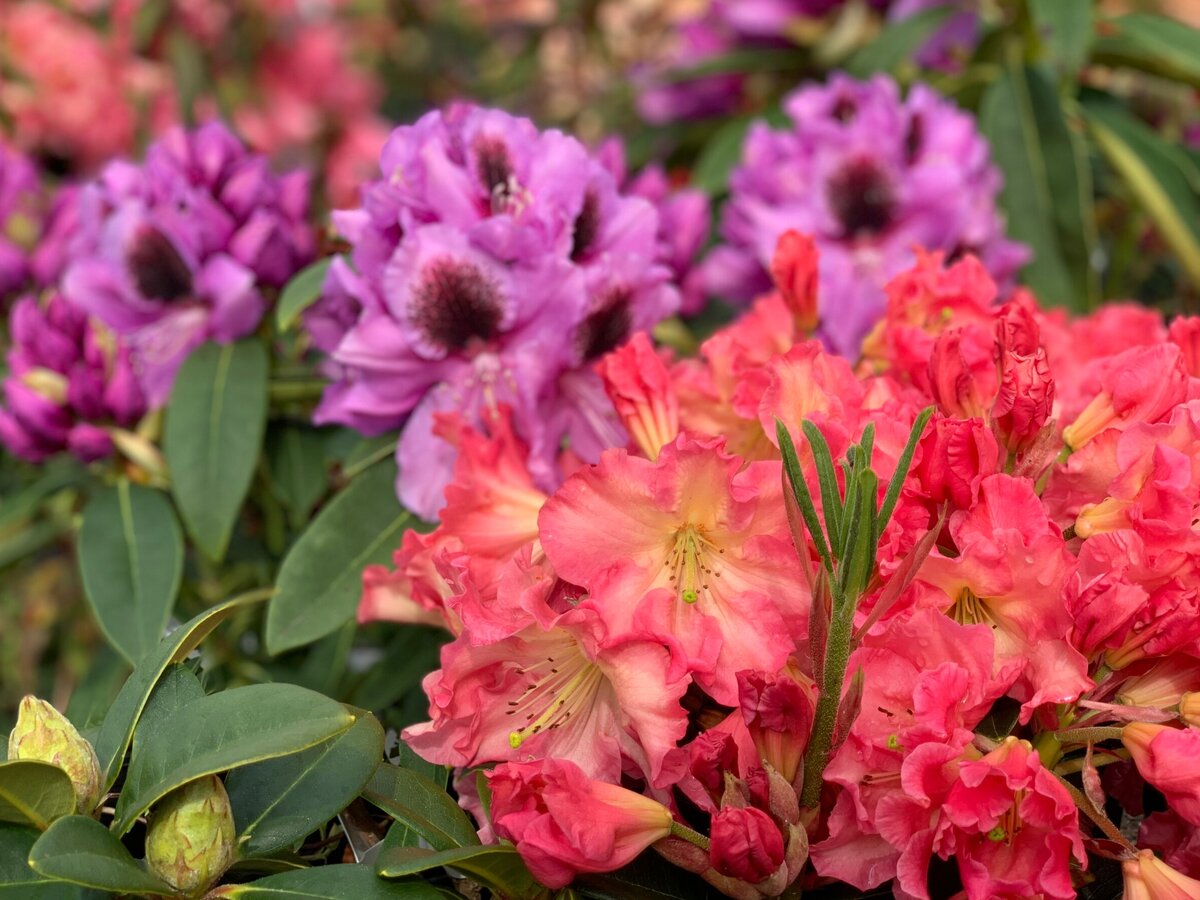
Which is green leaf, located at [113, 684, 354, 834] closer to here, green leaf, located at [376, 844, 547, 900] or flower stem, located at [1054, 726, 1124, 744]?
green leaf, located at [376, 844, 547, 900]

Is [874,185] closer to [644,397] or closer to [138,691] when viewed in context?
[644,397]

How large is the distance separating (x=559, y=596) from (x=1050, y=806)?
0.20m

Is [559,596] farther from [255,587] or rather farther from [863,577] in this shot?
[255,587]

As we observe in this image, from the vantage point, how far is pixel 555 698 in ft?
1.63

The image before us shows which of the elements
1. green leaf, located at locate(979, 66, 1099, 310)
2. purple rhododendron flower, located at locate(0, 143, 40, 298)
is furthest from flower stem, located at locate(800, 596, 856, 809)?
purple rhododendron flower, located at locate(0, 143, 40, 298)

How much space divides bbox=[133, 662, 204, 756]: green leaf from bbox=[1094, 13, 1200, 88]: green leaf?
1.04m

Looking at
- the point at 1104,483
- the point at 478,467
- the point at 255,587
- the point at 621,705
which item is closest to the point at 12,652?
the point at 255,587

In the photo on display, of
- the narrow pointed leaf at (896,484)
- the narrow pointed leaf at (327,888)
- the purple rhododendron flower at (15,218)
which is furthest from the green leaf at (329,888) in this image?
the purple rhododendron flower at (15,218)

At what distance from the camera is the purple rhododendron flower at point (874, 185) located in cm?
97

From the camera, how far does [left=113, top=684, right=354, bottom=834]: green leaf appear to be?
16.7 inches

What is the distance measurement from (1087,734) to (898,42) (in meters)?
0.97

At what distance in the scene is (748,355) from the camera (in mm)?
671

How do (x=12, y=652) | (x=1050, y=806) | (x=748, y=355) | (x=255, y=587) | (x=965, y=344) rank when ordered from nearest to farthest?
(x=1050, y=806) < (x=965, y=344) < (x=748, y=355) < (x=255, y=587) < (x=12, y=652)

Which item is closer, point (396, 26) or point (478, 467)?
point (478, 467)
